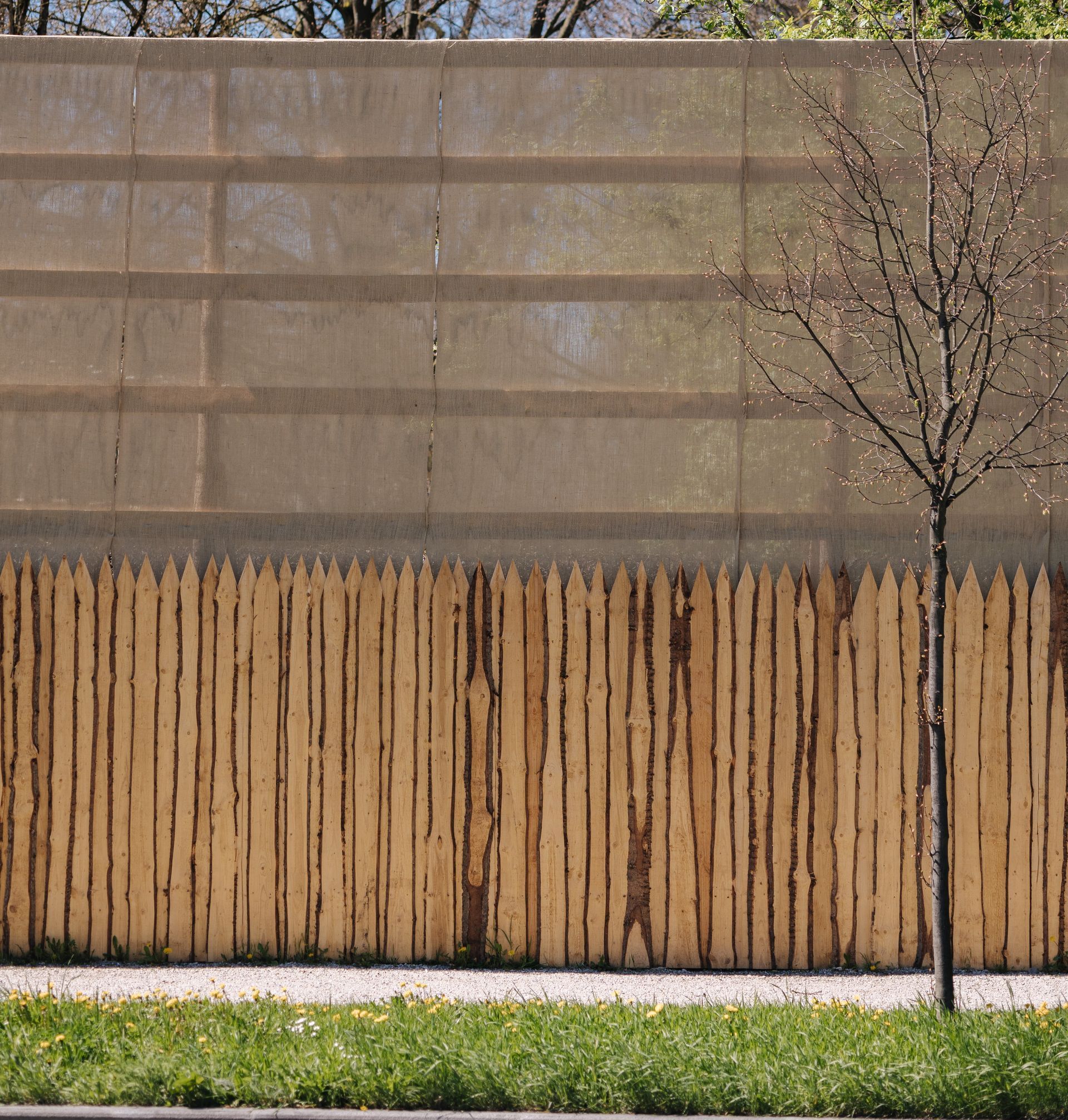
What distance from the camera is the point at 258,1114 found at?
3.97 metres

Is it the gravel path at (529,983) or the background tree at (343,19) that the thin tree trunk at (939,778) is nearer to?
the gravel path at (529,983)

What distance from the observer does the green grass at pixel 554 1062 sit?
13.3ft

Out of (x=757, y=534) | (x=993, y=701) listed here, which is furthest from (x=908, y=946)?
(x=757, y=534)

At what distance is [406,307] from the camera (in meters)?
6.71

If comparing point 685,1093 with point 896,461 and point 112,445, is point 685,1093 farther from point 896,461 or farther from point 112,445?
point 112,445

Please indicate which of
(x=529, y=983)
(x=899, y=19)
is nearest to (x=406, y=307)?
(x=529, y=983)

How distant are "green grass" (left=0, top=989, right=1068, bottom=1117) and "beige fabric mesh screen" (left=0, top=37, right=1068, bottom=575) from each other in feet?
9.20

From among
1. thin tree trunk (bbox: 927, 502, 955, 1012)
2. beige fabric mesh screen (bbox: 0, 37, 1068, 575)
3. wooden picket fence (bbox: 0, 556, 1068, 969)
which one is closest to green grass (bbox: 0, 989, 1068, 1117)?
thin tree trunk (bbox: 927, 502, 955, 1012)

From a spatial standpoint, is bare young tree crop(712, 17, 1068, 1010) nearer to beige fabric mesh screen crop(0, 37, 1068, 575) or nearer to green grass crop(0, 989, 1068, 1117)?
beige fabric mesh screen crop(0, 37, 1068, 575)

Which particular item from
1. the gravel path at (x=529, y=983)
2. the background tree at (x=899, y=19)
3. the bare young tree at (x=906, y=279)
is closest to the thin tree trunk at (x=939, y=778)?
the gravel path at (x=529, y=983)

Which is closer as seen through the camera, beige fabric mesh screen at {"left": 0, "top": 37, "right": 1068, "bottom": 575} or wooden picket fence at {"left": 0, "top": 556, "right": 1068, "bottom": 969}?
wooden picket fence at {"left": 0, "top": 556, "right": 1068, "bottom": 969}

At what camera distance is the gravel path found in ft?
18.2

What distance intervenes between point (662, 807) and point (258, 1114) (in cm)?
294

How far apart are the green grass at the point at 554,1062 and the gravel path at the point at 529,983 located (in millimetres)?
649
